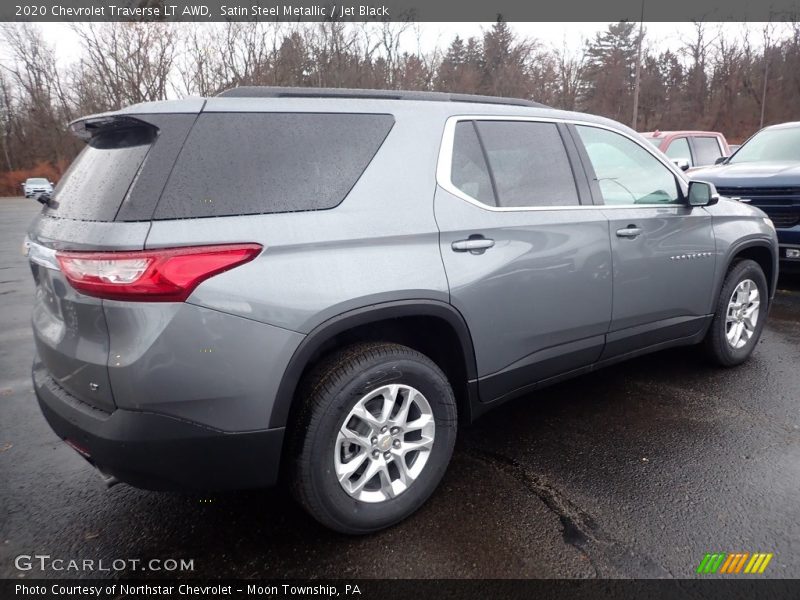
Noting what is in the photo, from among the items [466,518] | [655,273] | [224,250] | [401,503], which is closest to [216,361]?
[224,250]

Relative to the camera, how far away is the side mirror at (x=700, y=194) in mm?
3574

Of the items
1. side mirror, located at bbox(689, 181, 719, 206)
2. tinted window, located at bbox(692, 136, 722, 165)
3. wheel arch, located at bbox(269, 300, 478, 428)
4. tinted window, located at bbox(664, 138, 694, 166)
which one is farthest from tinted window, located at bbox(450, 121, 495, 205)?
tinted window, located at bbox(692, 136, 722, 165)

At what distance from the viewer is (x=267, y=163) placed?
209 centimetres

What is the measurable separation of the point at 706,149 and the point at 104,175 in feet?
38.0

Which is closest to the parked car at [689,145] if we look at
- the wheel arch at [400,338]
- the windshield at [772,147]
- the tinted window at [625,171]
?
the windshield at [772,147]

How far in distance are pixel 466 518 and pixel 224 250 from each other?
1.55 m

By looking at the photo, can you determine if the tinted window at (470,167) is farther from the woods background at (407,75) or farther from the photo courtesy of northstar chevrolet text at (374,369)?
the woods background at (407,75)

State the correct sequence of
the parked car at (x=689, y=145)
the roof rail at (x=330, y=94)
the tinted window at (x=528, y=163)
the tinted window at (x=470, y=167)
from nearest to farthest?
the roof rail at (x=330, y=94) < the tinted window at (x=470, y=167) < the tinted window at (x=528, y=163) < the parked car at (x=689, y=145)

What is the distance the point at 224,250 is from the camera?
1.91m

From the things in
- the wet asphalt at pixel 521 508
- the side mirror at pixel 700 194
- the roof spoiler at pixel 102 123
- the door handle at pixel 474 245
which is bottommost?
the wet asphalt at pixel 521 508

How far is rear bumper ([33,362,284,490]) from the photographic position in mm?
1868

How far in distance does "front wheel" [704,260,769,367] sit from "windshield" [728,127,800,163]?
13.0 feet

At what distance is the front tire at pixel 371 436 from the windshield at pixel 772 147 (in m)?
7.08

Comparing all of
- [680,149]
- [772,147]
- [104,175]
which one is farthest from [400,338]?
[680,149]
